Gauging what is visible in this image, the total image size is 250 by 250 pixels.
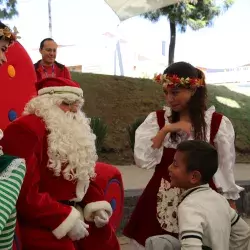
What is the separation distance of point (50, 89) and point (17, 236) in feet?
2.89

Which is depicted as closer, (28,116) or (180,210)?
(180,210)

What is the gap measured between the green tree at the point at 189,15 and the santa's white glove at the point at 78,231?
15.5 m

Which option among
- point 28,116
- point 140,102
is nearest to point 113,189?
point 28,116

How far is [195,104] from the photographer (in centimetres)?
290

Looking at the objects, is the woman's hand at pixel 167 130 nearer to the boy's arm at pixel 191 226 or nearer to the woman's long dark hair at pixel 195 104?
the woman's long dark hair at pixel 195 104

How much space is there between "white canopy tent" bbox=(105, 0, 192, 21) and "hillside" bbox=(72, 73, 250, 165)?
2547 millimetres

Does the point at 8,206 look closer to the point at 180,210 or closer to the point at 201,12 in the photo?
the point at 180,210

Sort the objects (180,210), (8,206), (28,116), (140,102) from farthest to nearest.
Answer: (140,102), (28,116), (180,210), (8,206)

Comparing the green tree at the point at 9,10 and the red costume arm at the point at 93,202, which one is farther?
the green tree at the point at 9,10

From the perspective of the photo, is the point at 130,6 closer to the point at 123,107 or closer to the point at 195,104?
the point at 123,107

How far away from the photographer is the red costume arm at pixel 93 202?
2631 millimetres

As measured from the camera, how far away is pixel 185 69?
2865 millimetres

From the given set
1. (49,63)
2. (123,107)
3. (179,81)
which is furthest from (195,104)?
(123,107)

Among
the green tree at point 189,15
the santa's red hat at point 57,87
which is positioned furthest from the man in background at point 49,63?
the green tree at point 189,15
